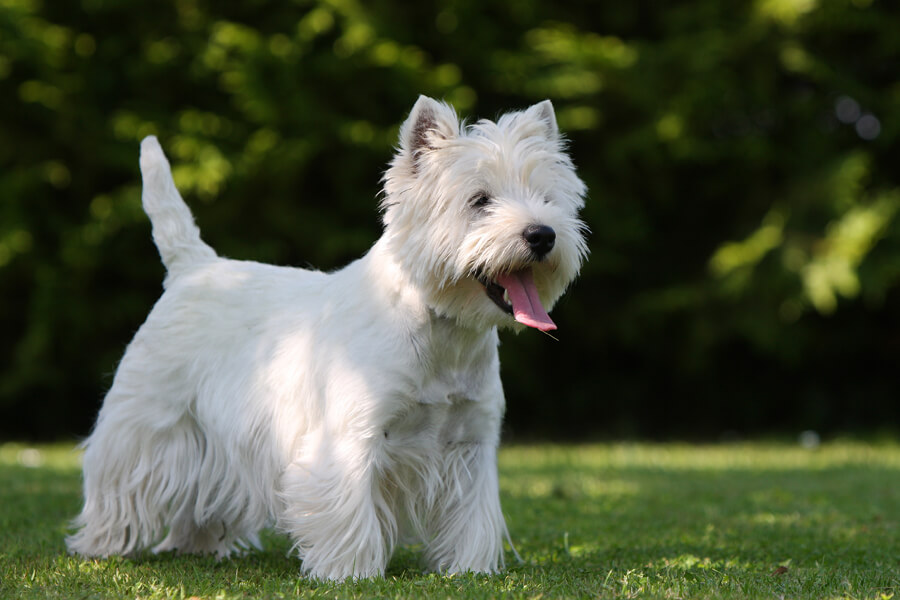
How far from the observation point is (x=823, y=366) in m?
13.3

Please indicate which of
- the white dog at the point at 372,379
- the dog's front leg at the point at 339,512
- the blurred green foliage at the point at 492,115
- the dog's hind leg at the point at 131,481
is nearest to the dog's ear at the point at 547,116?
the white dog at the point at 372,379

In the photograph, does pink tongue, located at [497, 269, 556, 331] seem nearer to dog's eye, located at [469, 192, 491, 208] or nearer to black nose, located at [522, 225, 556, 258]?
black nose, located at [522, 225, 556, 258]

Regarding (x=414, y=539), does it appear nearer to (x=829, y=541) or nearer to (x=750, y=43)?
(x=829, y=541)

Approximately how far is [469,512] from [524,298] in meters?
0.96

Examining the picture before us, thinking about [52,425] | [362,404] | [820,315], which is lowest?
[52,425]

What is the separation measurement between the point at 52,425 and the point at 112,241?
2.86 metres

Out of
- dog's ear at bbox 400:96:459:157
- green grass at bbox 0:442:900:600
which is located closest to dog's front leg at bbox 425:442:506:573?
green grass at bbox 0:442:900:600

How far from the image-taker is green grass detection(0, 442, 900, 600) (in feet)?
12.4

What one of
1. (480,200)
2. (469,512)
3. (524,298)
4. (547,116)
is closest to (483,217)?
(480,200)

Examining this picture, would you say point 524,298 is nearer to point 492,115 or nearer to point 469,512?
point 469,512

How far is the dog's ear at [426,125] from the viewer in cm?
407

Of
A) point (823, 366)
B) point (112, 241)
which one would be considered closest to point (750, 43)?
point (823, 366)

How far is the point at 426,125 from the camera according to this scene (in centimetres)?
411

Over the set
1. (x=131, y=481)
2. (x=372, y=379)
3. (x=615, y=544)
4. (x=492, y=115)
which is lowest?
(x=615, y=544)
